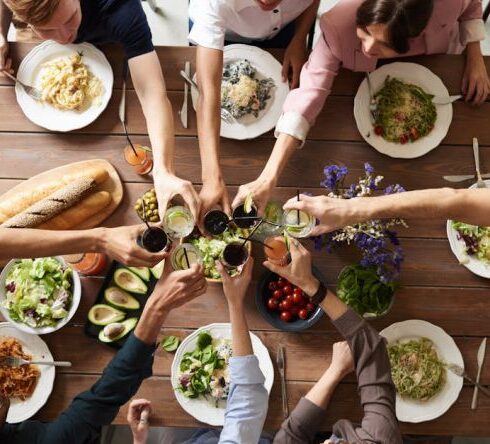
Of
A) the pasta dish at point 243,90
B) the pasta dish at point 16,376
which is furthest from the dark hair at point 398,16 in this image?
the pasta dish at point 16,376

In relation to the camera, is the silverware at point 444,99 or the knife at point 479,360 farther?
the silverware at point 444,99

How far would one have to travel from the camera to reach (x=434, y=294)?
76.1 inches

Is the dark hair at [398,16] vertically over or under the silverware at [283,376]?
over

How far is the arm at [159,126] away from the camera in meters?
1.83

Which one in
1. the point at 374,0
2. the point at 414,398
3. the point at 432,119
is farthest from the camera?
the point at 432,119

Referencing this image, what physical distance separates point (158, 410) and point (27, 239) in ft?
2.65

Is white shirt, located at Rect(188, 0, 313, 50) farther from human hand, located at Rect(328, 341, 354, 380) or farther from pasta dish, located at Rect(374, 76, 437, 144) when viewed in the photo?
human hand, located at Rect(328, 341, 354, 380)

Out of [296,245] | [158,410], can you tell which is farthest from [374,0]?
[158,410]

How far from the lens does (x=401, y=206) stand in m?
1.69

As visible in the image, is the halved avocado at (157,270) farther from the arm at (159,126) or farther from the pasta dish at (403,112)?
the pasta dish at (403,112)

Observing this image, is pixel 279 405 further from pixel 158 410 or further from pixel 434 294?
pixel 434 294

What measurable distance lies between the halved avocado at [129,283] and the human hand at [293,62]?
3.26 feet

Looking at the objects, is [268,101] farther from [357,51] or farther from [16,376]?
[16,376]

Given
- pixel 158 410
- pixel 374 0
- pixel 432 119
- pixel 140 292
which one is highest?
pixel 374 0
